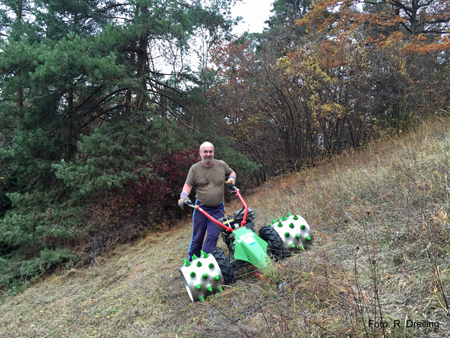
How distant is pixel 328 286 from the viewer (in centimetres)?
249

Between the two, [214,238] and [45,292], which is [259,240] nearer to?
[214,238]

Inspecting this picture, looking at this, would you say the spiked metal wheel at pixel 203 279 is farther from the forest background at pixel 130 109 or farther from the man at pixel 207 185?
the forest background at pixel 130 109

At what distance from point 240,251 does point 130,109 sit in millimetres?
7120

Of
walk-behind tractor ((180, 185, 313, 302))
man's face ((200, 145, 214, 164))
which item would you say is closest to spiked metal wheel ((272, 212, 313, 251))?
walk-behind tractor ((180, 185, 313, 302))

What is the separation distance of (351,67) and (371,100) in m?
1.21

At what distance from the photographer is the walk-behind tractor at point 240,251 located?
10.6 ft

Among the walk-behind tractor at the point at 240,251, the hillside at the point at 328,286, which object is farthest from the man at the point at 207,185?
the hillside at the point at 328,286

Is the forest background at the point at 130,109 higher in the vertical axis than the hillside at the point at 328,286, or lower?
higher

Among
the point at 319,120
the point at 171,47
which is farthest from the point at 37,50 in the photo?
the point at 319,120

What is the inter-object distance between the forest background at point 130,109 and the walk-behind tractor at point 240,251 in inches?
181

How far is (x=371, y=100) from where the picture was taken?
9.22 m

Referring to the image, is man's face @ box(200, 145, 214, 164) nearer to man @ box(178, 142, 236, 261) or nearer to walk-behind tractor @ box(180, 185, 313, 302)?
man @ box(178, 142, 236, 261)

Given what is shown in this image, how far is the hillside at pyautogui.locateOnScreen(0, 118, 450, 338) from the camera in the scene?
7.01 feet

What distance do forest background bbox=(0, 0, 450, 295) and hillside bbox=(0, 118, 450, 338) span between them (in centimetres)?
221
